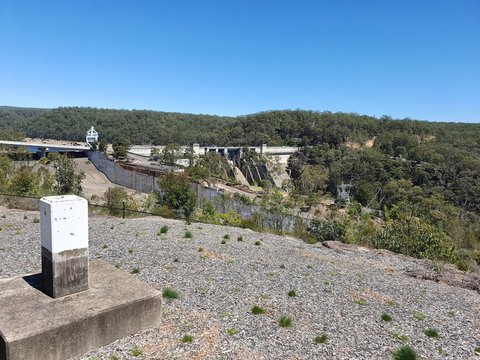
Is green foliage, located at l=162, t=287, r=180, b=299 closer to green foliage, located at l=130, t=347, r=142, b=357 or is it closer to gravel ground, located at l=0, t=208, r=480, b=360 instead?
gravel ground, located at l=0, t=208, r=480, b=360

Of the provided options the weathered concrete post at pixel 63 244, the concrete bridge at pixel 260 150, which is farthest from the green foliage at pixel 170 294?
the concrete bridge at pixel 260 150

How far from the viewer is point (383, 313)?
→ 8781 millimetres

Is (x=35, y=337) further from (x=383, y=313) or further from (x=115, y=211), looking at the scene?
(x=115, y=211)

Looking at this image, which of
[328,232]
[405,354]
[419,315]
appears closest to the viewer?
[405,354]

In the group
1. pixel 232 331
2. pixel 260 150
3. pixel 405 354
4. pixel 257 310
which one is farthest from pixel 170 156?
pixel 405 354

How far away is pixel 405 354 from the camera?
21.4 feet

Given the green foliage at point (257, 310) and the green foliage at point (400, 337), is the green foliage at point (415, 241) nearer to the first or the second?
the green foliage at point (400, 337)

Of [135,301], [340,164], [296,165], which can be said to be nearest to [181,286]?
[135,301]

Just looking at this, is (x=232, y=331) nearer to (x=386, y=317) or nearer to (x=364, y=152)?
(x=386, y=317)

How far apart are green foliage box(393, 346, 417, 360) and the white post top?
5.57 metres

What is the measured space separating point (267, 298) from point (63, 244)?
460cm

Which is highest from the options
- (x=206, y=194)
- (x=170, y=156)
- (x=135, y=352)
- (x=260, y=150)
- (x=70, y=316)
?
(x=260, y=150)

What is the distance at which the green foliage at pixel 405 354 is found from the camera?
21.2 feet

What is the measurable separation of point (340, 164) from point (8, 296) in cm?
7318
